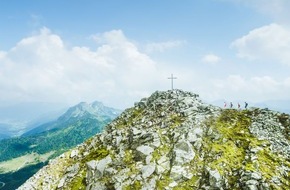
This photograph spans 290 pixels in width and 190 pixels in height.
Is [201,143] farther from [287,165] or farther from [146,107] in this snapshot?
[146,107]

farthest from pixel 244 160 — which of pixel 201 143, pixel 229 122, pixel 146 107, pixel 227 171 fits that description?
pixel 146 107

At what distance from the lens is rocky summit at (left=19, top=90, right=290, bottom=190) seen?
39281 mm

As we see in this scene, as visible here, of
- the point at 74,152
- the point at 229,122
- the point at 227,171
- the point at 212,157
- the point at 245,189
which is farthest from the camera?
the point at 74,152

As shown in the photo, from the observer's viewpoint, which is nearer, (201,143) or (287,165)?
(287,165)

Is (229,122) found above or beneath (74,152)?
above

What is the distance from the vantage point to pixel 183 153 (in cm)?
4334

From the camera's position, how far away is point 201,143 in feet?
146

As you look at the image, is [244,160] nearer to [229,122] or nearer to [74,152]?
[229,122]

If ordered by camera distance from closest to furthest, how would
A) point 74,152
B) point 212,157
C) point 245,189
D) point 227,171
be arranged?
point 245,189 → point 227,171 → point 212,157 → point 74,152

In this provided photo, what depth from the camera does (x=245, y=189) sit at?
3622 centimetres

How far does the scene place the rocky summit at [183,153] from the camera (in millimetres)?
39281

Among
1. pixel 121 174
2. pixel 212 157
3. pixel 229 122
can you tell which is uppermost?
pixel 229 122

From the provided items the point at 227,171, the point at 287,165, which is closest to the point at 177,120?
the point at 227,171

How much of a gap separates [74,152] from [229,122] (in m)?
28.2
